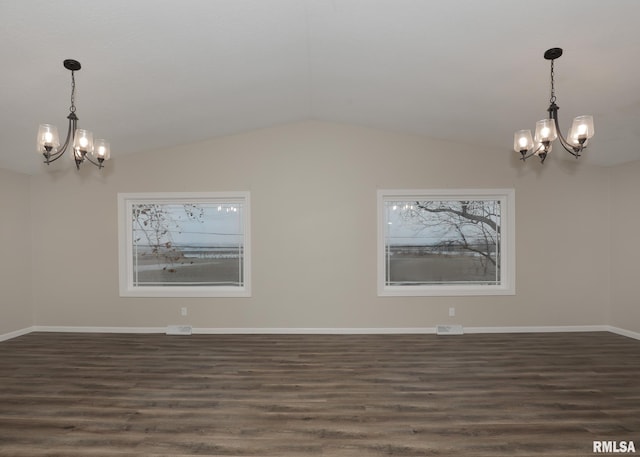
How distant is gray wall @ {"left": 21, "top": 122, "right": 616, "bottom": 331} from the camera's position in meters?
4.44

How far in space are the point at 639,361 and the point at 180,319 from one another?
5.53 m

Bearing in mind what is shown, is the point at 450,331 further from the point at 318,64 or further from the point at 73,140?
the point at 73,140

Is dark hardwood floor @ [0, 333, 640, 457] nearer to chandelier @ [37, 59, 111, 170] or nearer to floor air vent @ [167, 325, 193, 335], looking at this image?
floor air vent @ [167, 325, 193, 335]

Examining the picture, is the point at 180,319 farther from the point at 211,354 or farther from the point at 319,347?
the point at 319,347

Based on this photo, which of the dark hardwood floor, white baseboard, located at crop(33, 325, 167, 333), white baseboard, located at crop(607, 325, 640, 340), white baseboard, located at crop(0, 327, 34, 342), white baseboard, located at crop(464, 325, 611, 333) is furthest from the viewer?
white baseboard, located at crop(33, 325, 167, 333)

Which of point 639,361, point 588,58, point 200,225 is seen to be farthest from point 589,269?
point 200,225

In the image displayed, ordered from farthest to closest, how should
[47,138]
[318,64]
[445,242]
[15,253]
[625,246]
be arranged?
[445,242] < [15,253] < [625,246] < [318,64] < [47,138]

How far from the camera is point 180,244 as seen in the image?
15.8ft

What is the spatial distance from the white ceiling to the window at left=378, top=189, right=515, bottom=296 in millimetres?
1047

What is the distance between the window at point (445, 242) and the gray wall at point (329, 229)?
0.21 metres

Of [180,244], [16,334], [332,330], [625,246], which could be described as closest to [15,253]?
[16,334]

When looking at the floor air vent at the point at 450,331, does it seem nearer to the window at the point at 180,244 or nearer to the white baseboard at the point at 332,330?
the white baseboard at the point at 332,330

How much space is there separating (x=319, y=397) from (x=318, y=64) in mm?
2990

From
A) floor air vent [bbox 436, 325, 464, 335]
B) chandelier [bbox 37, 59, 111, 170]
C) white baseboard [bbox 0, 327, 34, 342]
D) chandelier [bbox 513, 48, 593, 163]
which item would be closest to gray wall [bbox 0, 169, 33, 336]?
white baseboard [bbox 0, 327, 34, 342]
